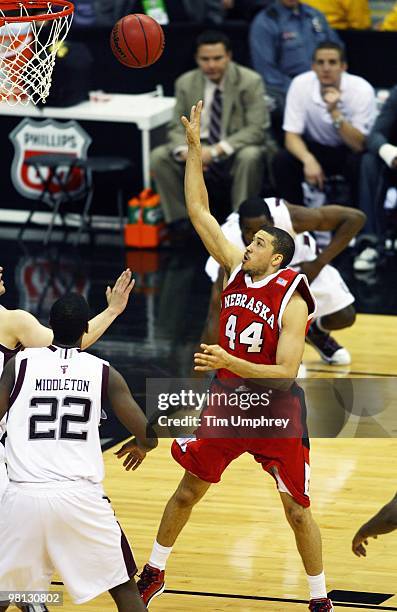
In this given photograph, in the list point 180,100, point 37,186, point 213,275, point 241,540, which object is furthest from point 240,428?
point 37,186

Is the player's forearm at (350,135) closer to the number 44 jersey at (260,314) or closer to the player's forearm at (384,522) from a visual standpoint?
the number 44 jersey at (260,314)

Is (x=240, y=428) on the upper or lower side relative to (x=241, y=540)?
upper

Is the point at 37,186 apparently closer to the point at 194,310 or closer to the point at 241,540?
Result: the point at 194,310

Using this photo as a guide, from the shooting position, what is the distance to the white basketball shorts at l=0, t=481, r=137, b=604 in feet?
17.3

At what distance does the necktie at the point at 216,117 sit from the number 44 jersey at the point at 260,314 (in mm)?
6519

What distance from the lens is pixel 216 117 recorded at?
495 inches

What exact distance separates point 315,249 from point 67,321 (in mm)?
4070

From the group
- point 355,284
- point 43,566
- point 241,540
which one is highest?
point 43,566

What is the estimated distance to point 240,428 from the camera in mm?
6055

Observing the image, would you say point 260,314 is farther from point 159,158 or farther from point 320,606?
point 159,158

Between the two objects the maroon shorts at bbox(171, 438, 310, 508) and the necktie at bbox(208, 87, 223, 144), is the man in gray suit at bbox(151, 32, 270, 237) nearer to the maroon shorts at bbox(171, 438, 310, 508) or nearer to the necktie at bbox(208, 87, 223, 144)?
the necktie at bbox(208, 87, 223, 144)

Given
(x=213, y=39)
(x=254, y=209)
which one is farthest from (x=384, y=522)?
(x=213, y=39)

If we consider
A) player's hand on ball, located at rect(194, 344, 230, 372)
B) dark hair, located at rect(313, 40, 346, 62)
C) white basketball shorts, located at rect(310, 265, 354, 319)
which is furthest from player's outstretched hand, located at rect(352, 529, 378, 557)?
dark hair, located at rect(313, 40, 346, 62)

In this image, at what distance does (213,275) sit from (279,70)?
4602mm
